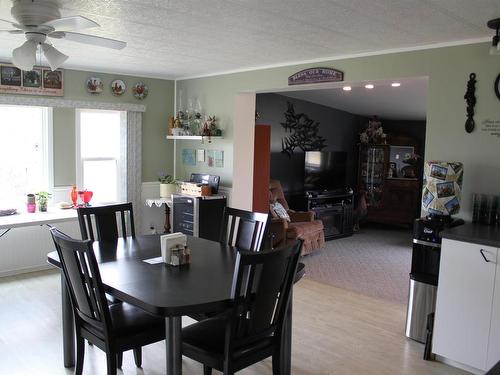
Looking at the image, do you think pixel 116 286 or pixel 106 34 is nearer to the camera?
pixel 116 286

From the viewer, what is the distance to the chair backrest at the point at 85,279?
2291 mm

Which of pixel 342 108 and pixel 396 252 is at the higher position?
pixel 342 108

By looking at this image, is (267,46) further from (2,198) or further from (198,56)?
(2,198)

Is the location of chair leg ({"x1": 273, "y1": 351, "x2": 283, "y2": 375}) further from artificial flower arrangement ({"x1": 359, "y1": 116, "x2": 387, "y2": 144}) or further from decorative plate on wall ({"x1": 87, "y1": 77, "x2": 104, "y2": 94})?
artificial flower arrangement ({"x1": 359, "y1": 116, "x2": 387, "y2": 144})

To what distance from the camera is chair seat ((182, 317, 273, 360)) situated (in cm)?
229

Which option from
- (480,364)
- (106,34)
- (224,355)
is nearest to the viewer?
(224,355)

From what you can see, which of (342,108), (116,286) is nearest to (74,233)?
(116,286)

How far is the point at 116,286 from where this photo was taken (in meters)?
2.34

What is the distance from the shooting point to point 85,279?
2387mm

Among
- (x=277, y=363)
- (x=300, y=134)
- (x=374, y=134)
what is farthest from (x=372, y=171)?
(x=277, y=363)

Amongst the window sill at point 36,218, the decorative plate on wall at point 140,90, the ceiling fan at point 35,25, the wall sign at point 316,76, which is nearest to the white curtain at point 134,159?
the decorative plate on wall at point 140,90

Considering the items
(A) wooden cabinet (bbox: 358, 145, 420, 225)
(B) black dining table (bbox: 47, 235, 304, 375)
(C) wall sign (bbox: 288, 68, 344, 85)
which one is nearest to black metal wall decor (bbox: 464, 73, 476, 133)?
(C) wall sign (bbox: 288, 68, 344, 85)

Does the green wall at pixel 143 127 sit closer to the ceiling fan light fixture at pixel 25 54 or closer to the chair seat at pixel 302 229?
the chair seat at pixel 302 229

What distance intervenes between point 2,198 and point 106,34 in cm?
258
